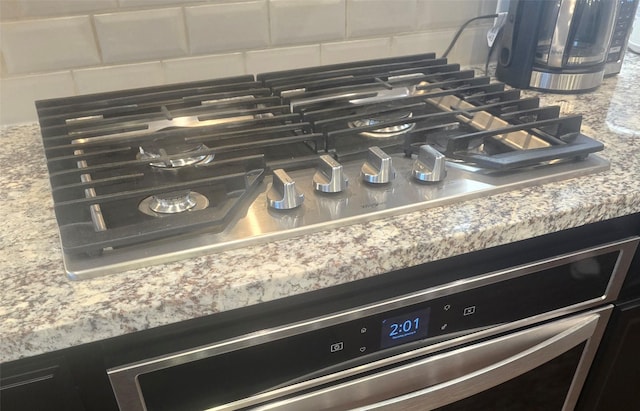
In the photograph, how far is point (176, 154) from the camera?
0.74 meters

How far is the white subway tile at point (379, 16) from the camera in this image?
1081mm

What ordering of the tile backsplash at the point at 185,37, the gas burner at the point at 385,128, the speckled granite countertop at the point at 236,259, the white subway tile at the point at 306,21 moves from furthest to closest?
the white subway tile at the point at 306,21, the tile backsplash at the point at 185,37, the gas burner at the point at 385,128, the speckled granite countertop at the point at 236,259

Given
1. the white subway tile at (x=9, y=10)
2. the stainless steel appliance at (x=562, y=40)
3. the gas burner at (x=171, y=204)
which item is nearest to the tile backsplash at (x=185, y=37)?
the white subway tile at (x=9, y=10)

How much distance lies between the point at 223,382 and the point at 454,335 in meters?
0.30

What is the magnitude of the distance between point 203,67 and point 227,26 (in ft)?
0.29

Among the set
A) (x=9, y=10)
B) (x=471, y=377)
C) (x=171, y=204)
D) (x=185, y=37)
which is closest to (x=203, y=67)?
(x=185, y=37)

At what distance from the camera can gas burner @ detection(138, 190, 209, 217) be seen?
2.10 feet

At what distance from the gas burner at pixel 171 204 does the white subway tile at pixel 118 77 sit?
1.38ft

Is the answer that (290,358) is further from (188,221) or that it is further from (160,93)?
(160,93)

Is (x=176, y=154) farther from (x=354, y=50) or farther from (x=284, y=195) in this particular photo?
(x=354, y=50)

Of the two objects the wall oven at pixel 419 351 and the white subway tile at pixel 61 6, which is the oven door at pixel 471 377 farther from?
the white subway tile at pixel 61 6

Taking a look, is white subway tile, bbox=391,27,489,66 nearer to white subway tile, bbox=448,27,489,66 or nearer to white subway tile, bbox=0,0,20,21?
white subway tile, bbox=448,27,489,66

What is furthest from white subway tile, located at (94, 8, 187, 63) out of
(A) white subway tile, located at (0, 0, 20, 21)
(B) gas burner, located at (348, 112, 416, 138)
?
(B) gas burner, located at (348, 112, 416, 138)

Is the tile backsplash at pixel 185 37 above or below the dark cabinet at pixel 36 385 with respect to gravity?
above
